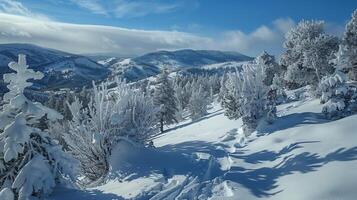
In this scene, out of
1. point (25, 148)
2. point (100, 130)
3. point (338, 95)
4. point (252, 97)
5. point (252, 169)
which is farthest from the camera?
point (252, 97)

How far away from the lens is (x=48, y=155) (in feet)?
35.9

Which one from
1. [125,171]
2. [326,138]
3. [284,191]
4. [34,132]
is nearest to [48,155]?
[34,132]

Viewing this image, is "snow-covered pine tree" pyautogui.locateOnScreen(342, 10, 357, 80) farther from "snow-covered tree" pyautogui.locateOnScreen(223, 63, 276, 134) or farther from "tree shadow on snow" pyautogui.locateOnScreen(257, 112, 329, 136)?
"tree shadow on snow" pyautogui.locateOnScreen(257, 112, 329, 136)

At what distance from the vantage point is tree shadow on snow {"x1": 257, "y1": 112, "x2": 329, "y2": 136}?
57.2 ft

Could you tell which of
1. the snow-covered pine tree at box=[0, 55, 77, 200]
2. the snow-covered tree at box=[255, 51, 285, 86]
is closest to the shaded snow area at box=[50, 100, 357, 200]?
the snow-covered pine tree at box=[0, 55, 77, 200]

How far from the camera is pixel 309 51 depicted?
2923cm

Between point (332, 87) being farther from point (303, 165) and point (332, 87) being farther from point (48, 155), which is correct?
point (48, 155)

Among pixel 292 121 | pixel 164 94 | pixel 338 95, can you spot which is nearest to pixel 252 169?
pixel 292 121

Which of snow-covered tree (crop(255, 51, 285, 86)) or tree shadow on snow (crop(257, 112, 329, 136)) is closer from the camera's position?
tree shadow on snow (crop(257, 112, 329, 136))

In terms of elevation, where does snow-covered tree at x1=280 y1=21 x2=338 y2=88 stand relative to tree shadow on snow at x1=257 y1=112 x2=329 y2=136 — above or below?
above

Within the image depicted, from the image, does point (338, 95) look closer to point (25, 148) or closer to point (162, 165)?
point (162, 165)

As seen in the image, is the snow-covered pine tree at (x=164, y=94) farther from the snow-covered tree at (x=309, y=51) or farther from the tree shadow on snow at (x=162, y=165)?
the tree shadow on snow at (x=162, y=165)

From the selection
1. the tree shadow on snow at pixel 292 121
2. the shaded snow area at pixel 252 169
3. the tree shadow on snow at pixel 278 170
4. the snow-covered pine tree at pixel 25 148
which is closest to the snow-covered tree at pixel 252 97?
the tree shadow on snow at pixel 292 121

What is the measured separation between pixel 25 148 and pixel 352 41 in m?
25.2
